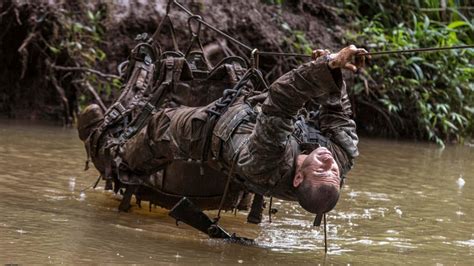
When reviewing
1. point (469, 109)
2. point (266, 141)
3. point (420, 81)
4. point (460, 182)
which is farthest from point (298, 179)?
point (469, 109)

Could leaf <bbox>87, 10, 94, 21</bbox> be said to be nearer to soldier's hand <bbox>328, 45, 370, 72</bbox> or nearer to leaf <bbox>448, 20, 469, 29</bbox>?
leaf <bbox>448, 20, 469, 29</bbox>

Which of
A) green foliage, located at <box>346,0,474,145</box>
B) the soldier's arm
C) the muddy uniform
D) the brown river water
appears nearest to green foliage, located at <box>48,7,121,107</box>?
the brown river water

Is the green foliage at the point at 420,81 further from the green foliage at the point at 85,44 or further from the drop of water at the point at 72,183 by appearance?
the drop of water at the point at 72,183

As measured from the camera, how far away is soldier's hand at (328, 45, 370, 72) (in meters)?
3.52

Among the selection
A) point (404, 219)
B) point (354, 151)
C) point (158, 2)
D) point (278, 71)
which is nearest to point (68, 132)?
point (158, 2)

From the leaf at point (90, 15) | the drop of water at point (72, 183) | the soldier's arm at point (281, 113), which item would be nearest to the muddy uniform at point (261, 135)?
the soldier's arm at point (281, 113)

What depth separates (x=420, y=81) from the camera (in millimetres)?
12750

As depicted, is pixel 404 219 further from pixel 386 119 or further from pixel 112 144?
pixel 386 119

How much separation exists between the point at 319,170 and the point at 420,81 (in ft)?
30.3

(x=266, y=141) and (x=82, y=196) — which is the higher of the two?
(x=266, y=141)

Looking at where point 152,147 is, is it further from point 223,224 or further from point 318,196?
point 318,196

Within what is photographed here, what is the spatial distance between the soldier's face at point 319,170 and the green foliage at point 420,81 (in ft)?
27.2

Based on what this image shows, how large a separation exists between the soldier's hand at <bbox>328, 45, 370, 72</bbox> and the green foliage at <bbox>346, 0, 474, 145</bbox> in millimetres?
8574

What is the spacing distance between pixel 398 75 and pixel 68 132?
5.42 m
